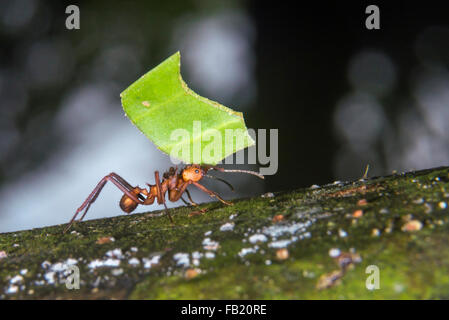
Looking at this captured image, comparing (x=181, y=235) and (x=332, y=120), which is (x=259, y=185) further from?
(x=181, y=235)

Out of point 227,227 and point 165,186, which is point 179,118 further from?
point 165,186

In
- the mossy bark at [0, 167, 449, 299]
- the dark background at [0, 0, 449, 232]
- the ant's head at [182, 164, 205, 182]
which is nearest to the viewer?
the mossy bark at [0, 167, 449, 299]

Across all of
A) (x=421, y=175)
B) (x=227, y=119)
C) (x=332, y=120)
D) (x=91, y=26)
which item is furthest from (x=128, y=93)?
(x=332, y=120)

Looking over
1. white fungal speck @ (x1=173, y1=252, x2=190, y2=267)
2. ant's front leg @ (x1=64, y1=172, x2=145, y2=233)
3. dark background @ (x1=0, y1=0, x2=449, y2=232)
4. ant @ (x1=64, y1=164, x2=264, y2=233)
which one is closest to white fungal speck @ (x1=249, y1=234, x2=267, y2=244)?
white fungal speck @ (x1=173, y1=252, x2=190, y2=267)

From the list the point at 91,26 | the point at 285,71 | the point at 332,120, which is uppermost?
the point at 91,26

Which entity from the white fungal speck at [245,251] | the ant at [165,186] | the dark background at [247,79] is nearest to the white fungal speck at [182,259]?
the white fungal speck at [245,251]

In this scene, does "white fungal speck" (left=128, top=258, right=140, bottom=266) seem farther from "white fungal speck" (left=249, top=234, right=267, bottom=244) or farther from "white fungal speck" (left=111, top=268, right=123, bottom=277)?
"white fungal speck" (left=249, top=234, right=267, bottom=244)

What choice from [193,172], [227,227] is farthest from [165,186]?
[227,227]
